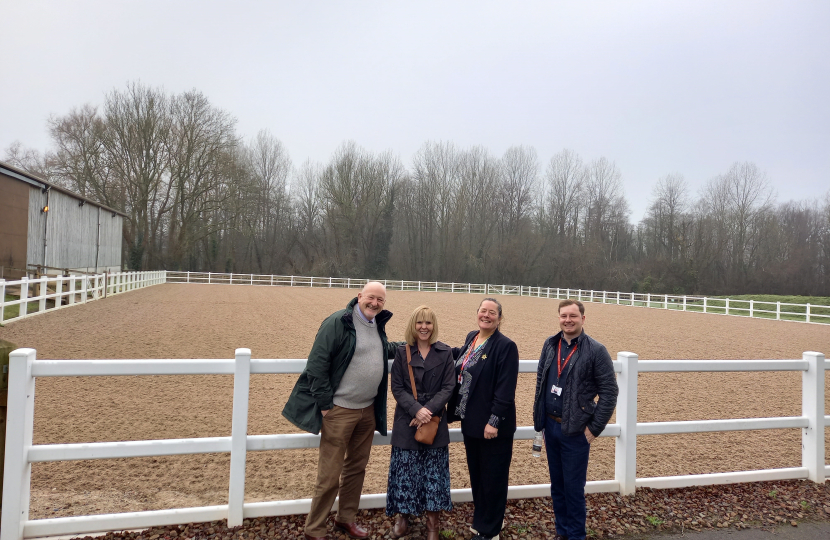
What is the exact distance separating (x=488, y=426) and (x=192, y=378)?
6322 mm

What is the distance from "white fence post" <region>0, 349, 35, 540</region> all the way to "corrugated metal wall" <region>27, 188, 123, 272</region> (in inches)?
842

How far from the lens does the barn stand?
60.5 ft

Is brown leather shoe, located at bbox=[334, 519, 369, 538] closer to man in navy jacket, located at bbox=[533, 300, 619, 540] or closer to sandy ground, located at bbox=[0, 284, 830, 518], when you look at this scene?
sandy ground, located at bbox=[0, 284, 830, 518]

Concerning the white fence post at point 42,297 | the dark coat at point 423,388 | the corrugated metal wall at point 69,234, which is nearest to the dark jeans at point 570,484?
the dark coat at point 423,388

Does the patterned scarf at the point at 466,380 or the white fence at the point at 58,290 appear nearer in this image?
the patterned scarf at the point at 466,380

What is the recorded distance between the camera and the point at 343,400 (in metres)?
3.06

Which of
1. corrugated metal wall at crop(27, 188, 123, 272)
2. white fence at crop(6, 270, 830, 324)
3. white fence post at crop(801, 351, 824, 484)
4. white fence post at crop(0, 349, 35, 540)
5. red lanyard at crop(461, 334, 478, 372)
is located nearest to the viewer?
white fence post at crop(0, 349, 35, 540)

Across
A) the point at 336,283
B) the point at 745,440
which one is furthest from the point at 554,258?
the point at 745,440

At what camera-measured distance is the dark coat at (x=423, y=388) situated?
3.05m

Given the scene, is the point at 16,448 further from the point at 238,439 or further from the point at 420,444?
the point at 420,444

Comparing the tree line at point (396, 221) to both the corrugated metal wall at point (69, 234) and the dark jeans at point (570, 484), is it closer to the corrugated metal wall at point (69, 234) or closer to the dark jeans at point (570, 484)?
the corrugated metal wall at point (69, 234)

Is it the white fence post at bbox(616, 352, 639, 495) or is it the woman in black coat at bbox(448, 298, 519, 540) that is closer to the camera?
the woman in black coat at bbox(448, 298, 519, 540)

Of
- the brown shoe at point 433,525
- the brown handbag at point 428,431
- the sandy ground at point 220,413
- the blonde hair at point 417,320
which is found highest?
the blonde hair at point 417,320

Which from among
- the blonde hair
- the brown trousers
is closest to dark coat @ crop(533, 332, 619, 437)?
the blonde hair
